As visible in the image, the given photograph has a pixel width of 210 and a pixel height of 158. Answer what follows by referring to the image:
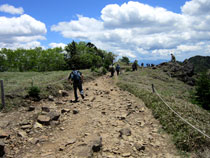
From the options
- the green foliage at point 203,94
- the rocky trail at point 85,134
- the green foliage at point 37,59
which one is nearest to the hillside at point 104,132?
the rocky trail at point 85,134

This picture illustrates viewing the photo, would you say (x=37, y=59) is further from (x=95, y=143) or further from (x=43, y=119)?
(x=95, y=143)

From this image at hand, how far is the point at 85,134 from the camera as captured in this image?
5930 mm

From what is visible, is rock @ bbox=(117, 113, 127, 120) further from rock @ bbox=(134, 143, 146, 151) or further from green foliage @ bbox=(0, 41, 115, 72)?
green foliage @ bbox=(0, 41, 115, 72)

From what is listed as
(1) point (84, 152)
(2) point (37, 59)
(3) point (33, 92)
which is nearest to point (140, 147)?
(1) point (84, 152)

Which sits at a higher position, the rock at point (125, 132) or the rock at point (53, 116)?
the rock at point (53, 116)

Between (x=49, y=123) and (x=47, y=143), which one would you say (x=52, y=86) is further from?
(x=47, y=143)

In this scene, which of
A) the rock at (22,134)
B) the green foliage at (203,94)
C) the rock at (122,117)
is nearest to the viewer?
the rock at (22,134)

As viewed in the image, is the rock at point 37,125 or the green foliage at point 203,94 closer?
the rock at point 37,125

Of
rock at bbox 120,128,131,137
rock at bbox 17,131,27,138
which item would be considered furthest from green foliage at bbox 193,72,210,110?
rock at bbox 17,131,27,138

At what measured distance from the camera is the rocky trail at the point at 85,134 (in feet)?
16.5

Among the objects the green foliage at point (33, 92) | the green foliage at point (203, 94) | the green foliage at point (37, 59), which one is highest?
the green foliage at point (37, 59)

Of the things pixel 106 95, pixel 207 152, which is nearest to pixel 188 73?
pixel 106 95

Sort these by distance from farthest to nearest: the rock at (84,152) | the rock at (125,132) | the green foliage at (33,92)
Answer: the green foliage at (33,92)
the rock at (125,132)
the rock at (84,152)

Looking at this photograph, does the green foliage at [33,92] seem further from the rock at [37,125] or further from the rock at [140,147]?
the rock at [140,147]
